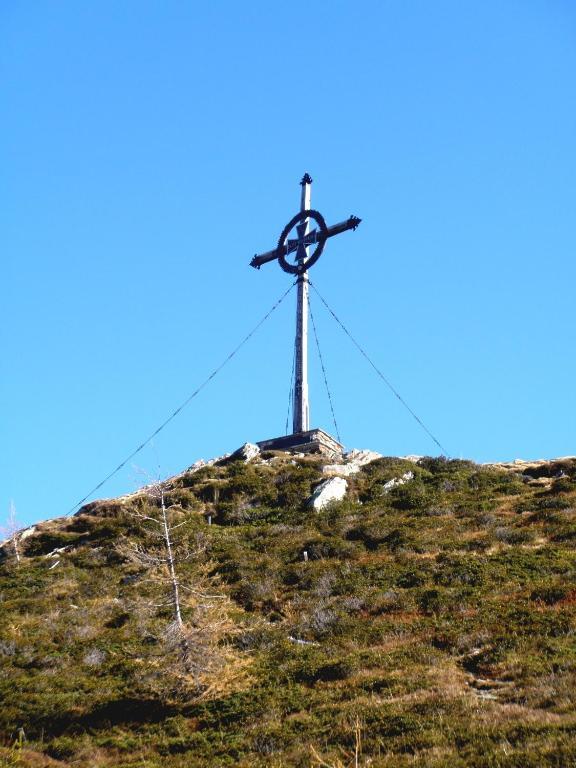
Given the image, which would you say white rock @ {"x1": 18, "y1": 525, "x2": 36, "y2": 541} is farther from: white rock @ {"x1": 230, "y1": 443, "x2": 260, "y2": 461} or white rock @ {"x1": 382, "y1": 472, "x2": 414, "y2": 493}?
white rock @ {"x1": 382, "y1": 472, "x2": 414, "y2": 493}

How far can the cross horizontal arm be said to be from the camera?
45000mm

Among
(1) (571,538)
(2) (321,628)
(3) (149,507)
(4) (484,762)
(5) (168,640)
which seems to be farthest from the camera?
(3) (149,507)

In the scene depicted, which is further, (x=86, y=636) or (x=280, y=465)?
(x=280, y=465)

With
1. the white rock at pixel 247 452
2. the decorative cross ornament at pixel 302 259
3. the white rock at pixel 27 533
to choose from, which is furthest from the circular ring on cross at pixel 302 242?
the white rock at pixel 27 533

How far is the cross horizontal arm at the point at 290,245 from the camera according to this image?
45.0 m

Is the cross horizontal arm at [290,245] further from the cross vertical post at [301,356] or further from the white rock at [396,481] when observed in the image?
the white rock at [396,481]

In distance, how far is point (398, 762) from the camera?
13.0 m

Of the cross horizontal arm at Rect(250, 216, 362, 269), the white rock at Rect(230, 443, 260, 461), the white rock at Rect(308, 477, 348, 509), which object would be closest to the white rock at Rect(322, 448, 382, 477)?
the white rock at Rect(308, 477, 348, 509)

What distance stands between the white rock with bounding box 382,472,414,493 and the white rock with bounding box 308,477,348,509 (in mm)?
1826

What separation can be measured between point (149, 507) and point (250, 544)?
7.13m

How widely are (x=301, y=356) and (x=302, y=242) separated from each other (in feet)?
24.6

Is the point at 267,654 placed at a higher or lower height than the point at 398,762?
higher

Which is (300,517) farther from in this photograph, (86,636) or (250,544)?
(86,636)

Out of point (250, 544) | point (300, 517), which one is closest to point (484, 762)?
point (250, 544)
